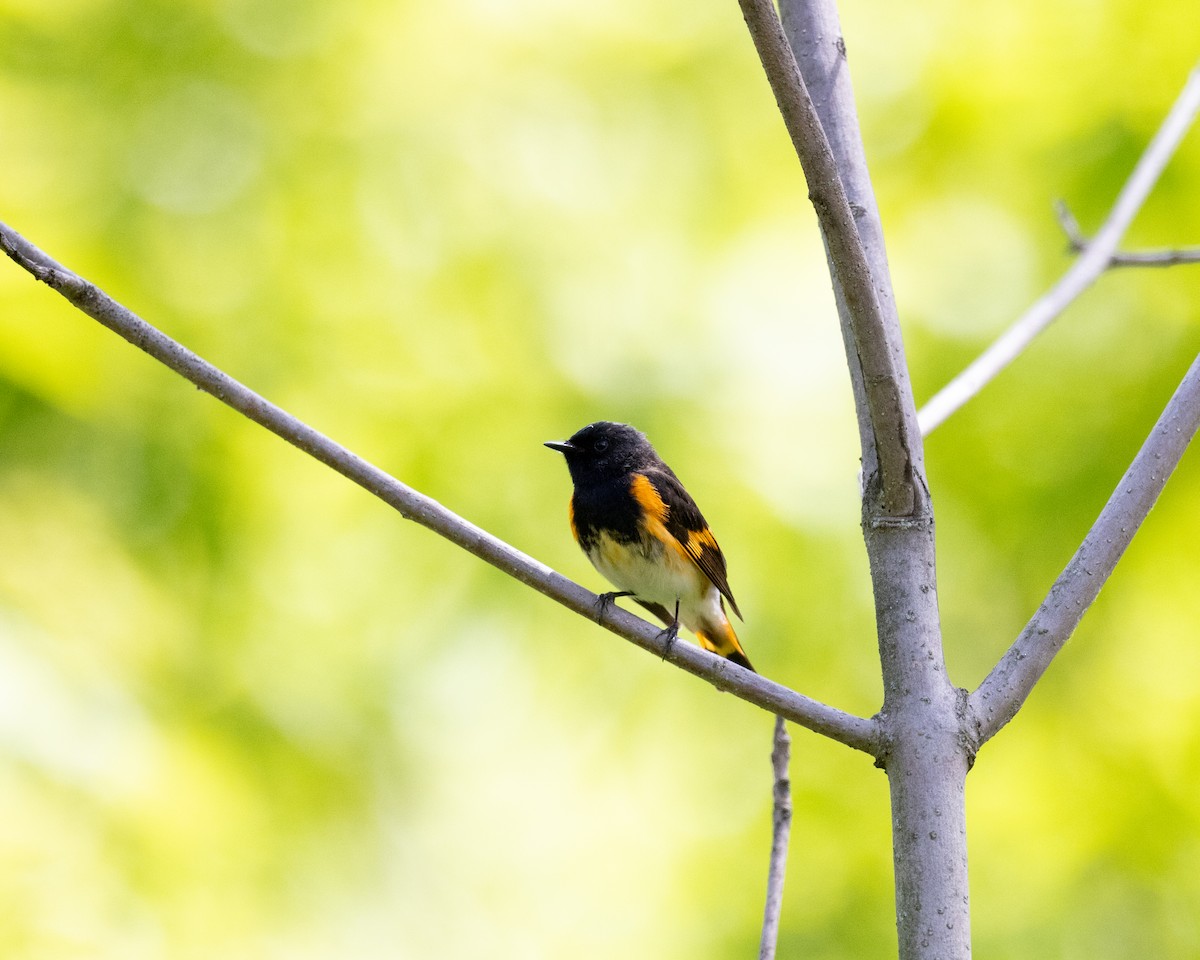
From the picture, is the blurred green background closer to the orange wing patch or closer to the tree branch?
the orange wing patch

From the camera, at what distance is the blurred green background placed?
467cm

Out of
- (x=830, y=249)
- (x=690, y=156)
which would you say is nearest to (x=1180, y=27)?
(x=690, y=156)

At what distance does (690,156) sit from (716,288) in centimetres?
84

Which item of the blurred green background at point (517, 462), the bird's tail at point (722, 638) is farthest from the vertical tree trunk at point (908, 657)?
the blurred green background at point (517, 462)

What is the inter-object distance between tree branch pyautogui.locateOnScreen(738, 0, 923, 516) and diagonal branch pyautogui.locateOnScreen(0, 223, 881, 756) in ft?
1.06

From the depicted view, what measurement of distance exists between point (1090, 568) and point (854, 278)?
0.54m

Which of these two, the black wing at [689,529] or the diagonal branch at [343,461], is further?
the black wing at [689,529]

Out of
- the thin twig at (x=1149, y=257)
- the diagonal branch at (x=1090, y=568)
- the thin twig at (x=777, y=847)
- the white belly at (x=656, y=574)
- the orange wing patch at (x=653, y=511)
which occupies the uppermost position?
the thin twig at (x=1149, y=257)

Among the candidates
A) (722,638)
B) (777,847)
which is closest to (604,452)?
(722,638)

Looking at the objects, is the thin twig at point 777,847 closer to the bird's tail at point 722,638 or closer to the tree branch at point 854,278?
the tree branch at point 854,278

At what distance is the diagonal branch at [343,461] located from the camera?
1.69 metres

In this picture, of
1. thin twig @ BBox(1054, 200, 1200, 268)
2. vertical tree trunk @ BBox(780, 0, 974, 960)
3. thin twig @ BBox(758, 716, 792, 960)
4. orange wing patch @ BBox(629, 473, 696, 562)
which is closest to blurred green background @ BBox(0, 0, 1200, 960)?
orange wing patch @ BBox(629, 473, 696, 562)

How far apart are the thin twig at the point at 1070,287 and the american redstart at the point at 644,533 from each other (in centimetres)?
92

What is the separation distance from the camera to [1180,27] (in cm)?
591
